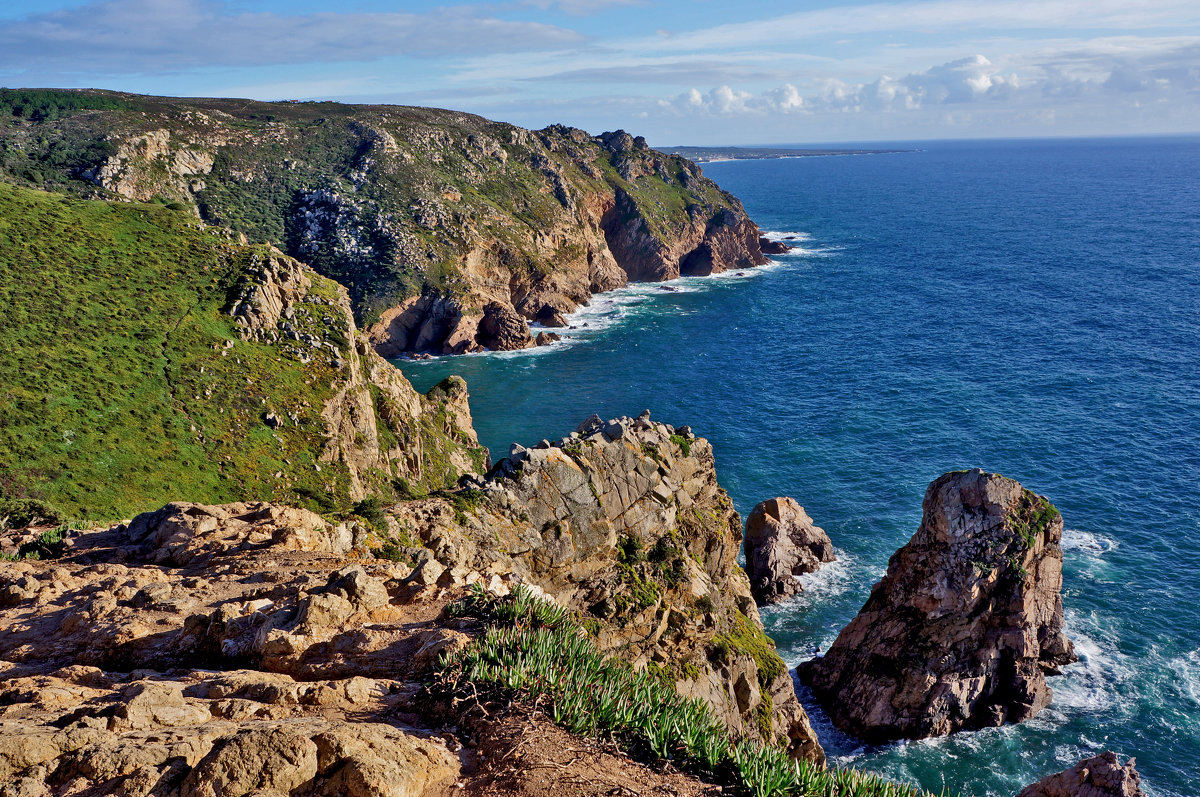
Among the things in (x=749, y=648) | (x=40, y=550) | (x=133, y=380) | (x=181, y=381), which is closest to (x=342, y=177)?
(x=181, y=381)

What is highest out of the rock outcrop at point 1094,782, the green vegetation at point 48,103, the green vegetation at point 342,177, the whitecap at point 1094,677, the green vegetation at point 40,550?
the green vegetation at point 48,103

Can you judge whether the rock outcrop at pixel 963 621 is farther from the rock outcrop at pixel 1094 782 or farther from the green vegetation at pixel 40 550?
the green vegetation at pixel 40 550

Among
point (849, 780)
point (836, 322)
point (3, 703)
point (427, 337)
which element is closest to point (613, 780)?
point (849, 780)

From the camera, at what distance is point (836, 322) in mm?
124375

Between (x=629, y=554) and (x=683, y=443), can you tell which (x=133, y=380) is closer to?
(x=683, y=443)

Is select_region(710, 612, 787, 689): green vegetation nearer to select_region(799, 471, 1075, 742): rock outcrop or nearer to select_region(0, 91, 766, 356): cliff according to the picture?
select_region(799, 471, 1075, 742): rock outcrop

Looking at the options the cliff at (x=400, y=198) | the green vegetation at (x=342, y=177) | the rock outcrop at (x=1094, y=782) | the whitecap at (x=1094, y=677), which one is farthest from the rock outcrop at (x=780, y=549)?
the green vegetation at (x=342, y=177)

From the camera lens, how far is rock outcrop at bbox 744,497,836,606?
55531 mm

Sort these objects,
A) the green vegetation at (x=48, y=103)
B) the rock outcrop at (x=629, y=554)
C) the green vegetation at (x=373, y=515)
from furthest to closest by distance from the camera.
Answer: the green vegetation at (x=48, y=103) → the rock outcrop at (x=629, y=554) → the green vegetation at (x=373, y=515)

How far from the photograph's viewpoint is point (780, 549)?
186 feet

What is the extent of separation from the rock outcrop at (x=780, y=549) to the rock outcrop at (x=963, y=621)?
526 inches

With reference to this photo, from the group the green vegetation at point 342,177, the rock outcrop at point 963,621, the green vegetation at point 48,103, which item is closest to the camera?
the rock outcrop at point 963,621

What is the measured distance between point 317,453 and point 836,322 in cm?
9629

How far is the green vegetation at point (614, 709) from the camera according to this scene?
13.2 m
